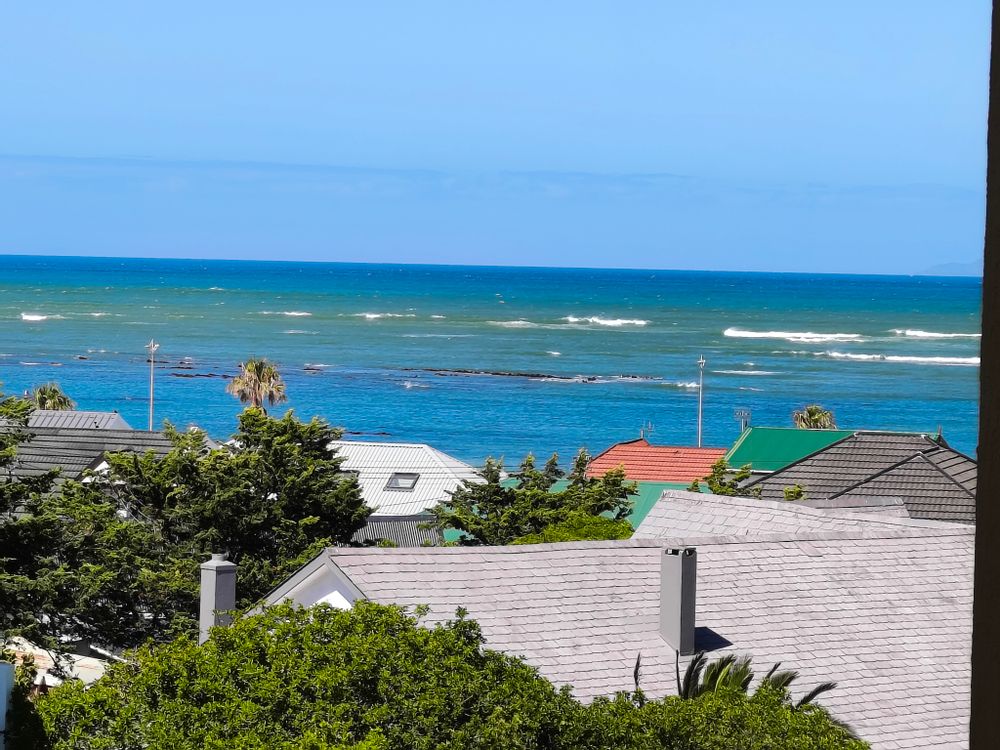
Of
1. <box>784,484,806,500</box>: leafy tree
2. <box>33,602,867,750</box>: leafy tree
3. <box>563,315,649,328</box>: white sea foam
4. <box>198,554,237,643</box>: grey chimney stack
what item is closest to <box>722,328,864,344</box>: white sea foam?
<box>563,315,649,328</box>: white sea foam

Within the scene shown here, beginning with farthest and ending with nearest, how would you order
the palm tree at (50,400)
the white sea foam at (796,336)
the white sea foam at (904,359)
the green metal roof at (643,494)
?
the white sea foam at (796,336) < the white sea foam at (904,359) < the palm tree at (50,400) < the green metal roof at (643,494)

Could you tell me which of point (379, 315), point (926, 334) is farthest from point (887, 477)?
point (379, 315)

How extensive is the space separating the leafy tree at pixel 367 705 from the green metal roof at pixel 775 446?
114 feet

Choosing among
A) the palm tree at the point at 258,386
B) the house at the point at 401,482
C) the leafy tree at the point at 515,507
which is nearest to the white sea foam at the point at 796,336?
the palm tree at the point at 258,386

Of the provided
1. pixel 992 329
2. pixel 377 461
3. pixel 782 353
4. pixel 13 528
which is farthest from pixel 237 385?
pixel 782 353

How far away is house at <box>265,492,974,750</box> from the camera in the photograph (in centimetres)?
1466

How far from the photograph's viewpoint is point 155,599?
939 inches

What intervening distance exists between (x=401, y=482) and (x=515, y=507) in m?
15.1

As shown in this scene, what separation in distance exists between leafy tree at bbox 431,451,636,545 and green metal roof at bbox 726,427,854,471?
49.9ft

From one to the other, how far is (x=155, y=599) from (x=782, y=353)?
11808 cm

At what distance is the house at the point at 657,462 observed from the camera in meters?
47.1

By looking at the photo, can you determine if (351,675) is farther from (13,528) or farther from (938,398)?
(938,398)

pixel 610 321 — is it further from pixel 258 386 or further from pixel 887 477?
pixel 887 477

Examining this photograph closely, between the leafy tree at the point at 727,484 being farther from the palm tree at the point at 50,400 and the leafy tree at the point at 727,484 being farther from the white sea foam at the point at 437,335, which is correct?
the white sea foam at the point at 437,335
